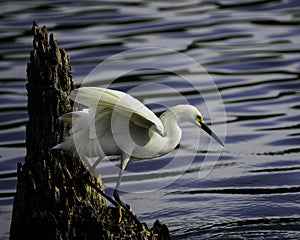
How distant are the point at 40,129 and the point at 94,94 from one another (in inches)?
32.7

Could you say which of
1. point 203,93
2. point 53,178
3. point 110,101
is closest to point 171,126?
point 110,101

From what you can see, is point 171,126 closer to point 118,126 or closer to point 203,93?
point 118,126

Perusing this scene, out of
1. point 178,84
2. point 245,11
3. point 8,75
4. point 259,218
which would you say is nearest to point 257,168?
point 259,218

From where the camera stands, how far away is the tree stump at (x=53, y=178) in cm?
766

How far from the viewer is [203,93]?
1535cm

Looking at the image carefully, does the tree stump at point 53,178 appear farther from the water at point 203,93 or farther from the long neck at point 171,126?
the water at point 203,93

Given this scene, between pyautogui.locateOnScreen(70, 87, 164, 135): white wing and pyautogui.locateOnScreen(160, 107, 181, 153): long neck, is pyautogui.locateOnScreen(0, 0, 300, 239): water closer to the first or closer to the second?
pyautogui.locateOnScreen(160, 107, 181, 153): long neck

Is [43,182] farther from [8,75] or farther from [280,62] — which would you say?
[280,62]

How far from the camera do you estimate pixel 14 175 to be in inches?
472

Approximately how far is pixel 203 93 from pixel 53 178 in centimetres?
790

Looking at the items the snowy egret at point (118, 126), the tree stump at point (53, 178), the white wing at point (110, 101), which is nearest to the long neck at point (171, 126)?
the snowy egret at point (118, 126)

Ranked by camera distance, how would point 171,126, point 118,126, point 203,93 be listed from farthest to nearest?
point 203,93, point 171,126, point 118,126

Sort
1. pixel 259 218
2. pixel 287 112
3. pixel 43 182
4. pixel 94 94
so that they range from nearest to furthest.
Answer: pixel 94 94 → pixel 43 182 → pixel 259 218 → pixel 287 112

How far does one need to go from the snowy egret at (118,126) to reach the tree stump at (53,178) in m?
0.21
